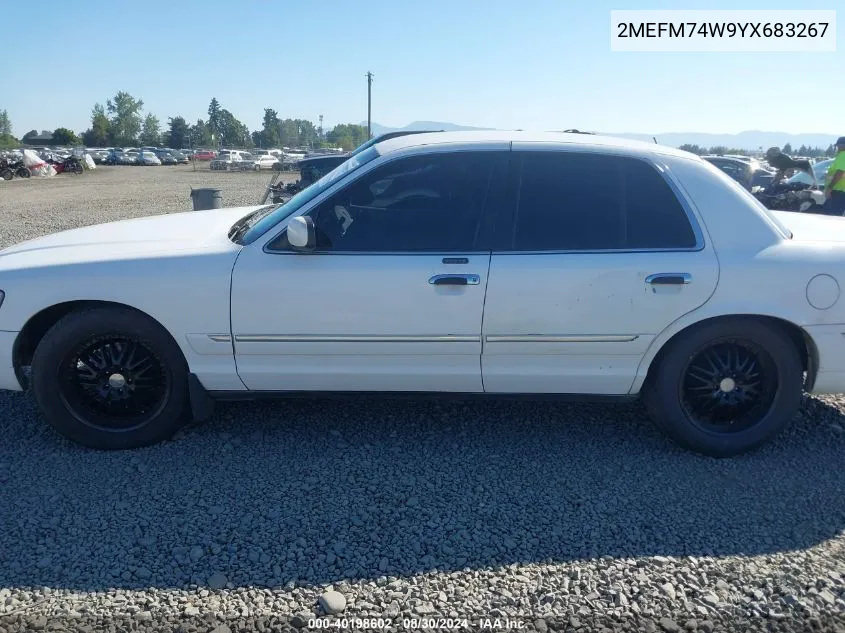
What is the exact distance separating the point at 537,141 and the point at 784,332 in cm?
166

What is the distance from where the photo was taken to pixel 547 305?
3652mm

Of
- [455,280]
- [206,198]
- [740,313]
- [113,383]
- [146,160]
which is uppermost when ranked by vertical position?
[146,160]

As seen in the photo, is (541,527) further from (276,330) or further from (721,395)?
(276,330)

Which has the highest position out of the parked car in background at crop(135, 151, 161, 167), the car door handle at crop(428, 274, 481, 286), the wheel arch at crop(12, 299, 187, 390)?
the parked car in background at crop(135, 151, 161, 167)

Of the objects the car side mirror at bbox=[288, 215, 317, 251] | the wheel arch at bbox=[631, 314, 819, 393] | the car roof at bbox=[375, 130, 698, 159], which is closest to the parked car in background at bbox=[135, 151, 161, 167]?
the car roof at bbox=[375, 130, 698, 159]

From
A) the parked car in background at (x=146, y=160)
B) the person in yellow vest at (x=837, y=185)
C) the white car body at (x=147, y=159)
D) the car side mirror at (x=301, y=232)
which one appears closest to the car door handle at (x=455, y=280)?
the car side mirror at (x=301, y=232)

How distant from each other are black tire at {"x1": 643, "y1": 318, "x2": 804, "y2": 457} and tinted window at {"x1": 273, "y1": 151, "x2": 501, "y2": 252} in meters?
1.27

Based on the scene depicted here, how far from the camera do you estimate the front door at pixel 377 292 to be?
3646 mm

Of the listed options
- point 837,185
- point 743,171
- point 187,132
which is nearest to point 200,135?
point 187,132

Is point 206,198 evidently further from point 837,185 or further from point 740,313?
point 837,185

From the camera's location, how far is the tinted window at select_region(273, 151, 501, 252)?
12.2ft

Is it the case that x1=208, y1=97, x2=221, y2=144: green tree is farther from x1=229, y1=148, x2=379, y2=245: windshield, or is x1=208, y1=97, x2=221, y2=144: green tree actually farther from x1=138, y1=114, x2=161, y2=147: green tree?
x1=229, y1=148, x2=379, y2=245: windshield

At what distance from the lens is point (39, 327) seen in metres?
3.90

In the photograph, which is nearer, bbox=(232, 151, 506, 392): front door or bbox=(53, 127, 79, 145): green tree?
bbox=(232, 151, 506, 392): front door
